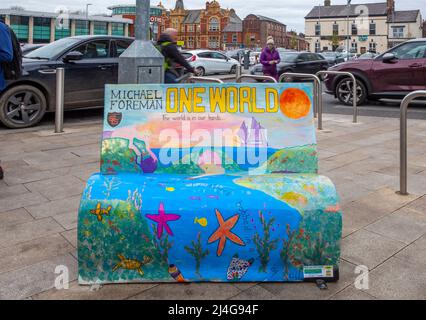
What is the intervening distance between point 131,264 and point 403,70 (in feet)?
31.3

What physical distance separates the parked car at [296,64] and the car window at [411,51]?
8.19m

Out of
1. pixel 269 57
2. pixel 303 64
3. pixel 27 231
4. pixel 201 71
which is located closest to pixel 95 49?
pixel 269 57

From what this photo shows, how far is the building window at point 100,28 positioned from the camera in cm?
6931

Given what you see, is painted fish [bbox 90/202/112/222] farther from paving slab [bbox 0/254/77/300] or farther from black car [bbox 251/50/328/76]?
black car [bbox 251/50/328/76]

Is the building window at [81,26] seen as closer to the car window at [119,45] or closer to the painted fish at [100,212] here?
the car window at [119,45]

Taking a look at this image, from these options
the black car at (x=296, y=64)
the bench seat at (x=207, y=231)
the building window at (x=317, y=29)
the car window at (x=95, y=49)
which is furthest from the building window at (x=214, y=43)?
the bench seat at (x=207, y=231)

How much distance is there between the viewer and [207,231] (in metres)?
2.33

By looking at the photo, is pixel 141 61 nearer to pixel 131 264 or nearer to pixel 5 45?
pixel 5 45

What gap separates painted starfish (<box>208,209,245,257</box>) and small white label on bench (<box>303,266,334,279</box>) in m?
0.43

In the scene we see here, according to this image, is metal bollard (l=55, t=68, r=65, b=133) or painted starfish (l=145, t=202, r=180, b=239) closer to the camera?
painted starfish (l=145, t=202, r=180, b=239)

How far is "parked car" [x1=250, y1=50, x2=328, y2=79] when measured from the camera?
61.5 feet

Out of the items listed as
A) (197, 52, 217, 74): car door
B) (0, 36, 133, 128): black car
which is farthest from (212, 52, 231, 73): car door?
(0, 36, 133, 128): black car
